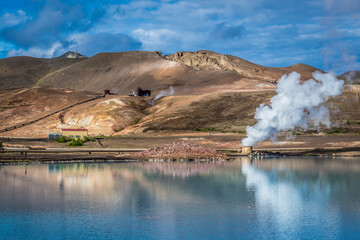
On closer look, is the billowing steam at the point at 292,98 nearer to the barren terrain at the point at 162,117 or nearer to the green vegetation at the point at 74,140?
the barren terrain at the point at 162,117

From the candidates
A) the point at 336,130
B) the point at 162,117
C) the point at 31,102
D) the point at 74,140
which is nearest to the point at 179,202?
the point at 74,140

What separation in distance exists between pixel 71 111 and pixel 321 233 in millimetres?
117630

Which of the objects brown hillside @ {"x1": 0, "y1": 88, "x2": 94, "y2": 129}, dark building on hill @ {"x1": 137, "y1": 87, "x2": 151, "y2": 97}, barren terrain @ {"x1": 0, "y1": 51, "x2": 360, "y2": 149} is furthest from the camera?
dark building on hill @ {"x1": 137, "y1": 87, "x2": 151, "y2": 97}

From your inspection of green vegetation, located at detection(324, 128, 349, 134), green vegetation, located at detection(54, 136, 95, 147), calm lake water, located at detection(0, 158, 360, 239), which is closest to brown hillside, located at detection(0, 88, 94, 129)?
green vegetation, located at detection(54, 136, 95, 147)

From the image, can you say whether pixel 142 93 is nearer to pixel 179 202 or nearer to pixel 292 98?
pixel 292 98

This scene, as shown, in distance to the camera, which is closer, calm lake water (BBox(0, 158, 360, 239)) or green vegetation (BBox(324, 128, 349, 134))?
calm lake water (BBox(0, 158, 360, 239))

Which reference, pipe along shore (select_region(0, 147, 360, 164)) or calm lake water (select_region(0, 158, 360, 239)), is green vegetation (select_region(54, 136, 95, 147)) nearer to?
pipe along shore (select_region(0, 147, 360, 164))

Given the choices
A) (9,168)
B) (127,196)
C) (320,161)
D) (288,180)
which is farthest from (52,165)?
(320,161)

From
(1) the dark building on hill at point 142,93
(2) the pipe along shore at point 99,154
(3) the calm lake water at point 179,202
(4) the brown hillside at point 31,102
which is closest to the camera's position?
(3) the calm lake water at point 179,202

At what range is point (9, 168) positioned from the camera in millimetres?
51469

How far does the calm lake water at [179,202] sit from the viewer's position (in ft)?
80.6

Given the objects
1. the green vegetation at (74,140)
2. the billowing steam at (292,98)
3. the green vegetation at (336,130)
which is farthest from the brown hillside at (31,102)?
the billowing steam at (292,98)

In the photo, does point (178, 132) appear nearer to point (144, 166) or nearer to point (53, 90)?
point (144, 166)

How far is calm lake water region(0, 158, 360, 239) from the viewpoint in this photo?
24578 millimetres
